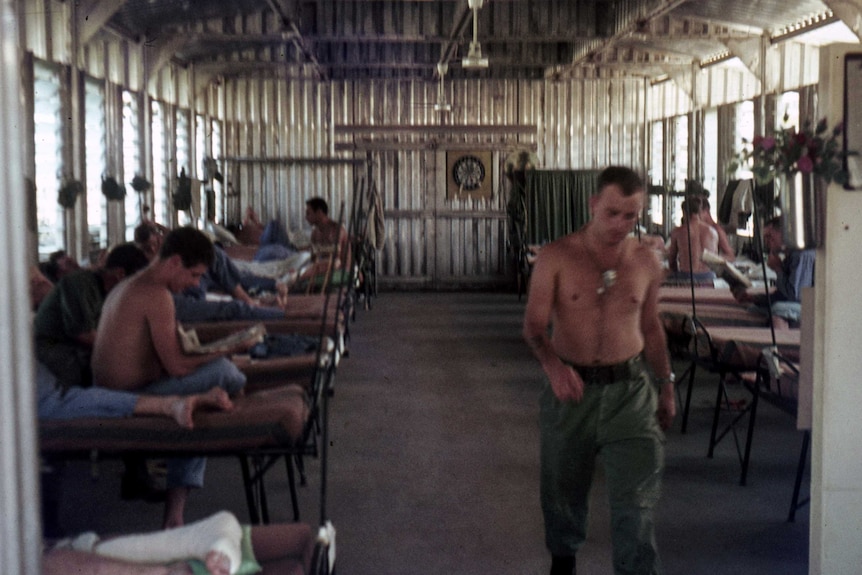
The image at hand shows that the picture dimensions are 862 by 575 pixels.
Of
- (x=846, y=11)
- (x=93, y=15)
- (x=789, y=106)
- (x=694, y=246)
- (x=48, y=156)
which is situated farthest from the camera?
(x=789, y=106)

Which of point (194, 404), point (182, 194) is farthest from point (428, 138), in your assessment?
point (194, 404)

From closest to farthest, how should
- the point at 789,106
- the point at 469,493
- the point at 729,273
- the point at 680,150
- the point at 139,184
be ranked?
the point at 469,493 → the point at 729,273 → the point at 139,184 → the point at 789,106 → the point at 680,150

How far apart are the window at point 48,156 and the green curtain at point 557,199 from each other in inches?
249

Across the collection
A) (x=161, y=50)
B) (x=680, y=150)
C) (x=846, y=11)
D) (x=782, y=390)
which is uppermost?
(x=161, y=50)

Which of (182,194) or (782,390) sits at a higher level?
(182,194)

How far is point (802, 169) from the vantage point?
10.1 ft

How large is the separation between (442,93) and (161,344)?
11.1 m

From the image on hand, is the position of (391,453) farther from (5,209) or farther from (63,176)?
(5,209)

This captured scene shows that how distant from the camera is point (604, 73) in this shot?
15.8m

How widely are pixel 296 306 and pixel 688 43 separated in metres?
6.98

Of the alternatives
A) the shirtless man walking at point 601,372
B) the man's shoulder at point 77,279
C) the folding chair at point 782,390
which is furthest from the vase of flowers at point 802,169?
the man's shoulder at point 77,279

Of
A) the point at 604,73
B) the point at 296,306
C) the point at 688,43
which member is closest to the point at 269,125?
the point at 604,73

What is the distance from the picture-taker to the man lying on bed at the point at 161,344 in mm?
4371

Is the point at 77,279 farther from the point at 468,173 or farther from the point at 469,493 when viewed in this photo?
the point at 468,173
